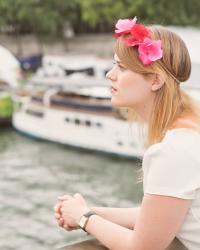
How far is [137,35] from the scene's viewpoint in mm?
1840

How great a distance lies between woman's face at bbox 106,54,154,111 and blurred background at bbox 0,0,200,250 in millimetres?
7963

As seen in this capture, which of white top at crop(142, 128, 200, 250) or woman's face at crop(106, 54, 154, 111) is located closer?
white top at crop(142, 128, 200, 250)

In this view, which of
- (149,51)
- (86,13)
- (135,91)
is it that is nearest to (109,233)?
(135,91)

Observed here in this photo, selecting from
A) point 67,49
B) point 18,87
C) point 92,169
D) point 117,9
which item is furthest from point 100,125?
point 67,49

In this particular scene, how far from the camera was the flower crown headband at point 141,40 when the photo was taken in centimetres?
179

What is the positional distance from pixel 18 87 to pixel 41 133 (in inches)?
120

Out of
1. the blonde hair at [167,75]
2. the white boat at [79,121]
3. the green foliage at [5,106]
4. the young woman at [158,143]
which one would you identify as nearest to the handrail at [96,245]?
the young woman at [158,143]

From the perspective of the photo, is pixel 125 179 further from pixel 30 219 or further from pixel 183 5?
pixel 183 5

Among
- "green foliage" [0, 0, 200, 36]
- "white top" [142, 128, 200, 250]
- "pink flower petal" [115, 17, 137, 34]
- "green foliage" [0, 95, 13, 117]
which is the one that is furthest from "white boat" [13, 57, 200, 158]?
"white top" [142, 128, 200, 250]

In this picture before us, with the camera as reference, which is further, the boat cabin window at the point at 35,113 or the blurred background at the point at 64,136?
the boat cabin window at the point at 35,113

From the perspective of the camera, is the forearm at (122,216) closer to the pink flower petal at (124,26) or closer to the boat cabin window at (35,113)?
the pink flower petal at (124,26)

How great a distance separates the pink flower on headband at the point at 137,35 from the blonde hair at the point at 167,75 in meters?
0.02

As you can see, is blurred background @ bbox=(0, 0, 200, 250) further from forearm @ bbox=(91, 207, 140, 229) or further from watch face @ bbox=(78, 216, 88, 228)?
watch face @ bbox=(78, 216, 88, 228)

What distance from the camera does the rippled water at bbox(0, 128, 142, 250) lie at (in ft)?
38.9
